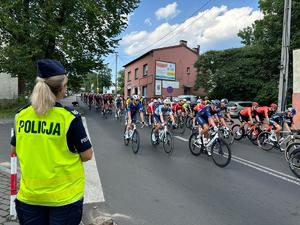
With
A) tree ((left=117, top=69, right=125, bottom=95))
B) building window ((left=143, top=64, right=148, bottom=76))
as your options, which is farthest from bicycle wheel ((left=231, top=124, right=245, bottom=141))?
tree ((left=117, top=69, right=125, bottom=95))

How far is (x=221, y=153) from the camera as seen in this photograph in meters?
8.70

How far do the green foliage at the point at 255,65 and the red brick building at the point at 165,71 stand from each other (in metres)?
5.07

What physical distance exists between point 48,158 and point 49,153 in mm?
33

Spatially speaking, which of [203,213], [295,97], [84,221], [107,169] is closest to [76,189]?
[84,221]

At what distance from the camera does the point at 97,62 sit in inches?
1009

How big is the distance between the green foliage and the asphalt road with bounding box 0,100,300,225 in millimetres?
21273

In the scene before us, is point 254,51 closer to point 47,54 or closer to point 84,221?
point 47,54

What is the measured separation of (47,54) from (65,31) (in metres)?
3.05

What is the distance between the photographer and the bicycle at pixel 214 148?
8.54 metres

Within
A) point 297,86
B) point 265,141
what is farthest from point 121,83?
point 265,141

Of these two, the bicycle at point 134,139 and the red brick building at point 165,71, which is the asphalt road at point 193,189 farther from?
the red brick building at point 165,71

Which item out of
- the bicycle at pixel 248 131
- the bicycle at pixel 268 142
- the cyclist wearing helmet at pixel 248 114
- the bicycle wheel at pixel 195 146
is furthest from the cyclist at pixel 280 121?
the bicycle wheel at pixel 195 146

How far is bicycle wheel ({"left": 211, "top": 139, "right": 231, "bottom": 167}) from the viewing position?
8488mm

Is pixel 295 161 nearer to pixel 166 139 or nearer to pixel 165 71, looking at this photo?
pixel 166 139
